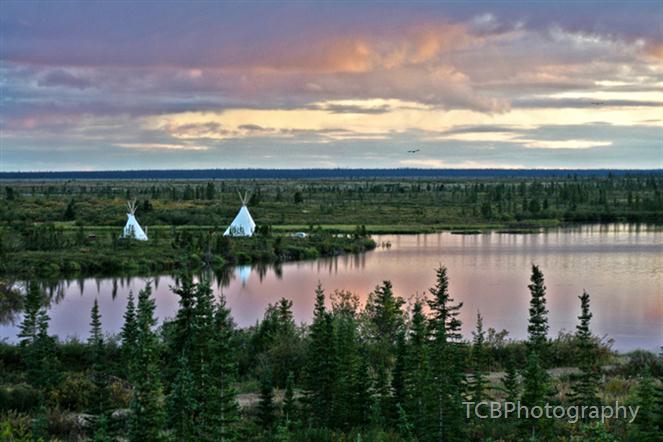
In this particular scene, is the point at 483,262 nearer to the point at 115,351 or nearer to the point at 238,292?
the point at 238,292

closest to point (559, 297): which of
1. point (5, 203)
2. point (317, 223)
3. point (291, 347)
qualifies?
point (291, 347)

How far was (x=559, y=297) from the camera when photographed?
3391cm

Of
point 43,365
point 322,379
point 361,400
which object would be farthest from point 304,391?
point 43,365

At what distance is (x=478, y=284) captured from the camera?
125ft

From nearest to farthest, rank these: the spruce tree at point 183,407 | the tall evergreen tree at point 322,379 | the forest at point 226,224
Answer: the spruce tree at point 183,407 < the tall evergreen tree at point 322,379 < the forest at point 226,224

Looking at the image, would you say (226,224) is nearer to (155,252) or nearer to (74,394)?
(155,252)

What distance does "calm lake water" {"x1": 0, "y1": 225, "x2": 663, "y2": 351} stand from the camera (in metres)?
29.2

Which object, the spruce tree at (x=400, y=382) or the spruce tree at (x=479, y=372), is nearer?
the spruce tree at (x=479, y=372)

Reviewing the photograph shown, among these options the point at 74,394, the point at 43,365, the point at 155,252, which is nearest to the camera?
the point at 74,394

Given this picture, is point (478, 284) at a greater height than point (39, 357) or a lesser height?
lesser

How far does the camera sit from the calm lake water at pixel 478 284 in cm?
2920

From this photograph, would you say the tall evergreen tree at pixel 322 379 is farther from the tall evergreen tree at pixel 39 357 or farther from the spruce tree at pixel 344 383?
the tall evergreen tree at pixel 39 357

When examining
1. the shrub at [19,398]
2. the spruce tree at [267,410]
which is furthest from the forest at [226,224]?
the spruce tree at [267,410]

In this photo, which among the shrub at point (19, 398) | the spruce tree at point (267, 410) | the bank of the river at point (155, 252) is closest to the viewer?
the spruce tree at point (267, 410)
